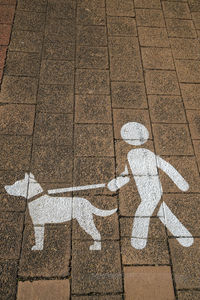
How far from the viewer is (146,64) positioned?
411 centimetres

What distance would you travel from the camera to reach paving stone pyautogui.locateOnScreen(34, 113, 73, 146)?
3.26m

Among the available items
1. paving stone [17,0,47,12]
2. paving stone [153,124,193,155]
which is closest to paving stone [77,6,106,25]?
paving stone [17,0,47,12]

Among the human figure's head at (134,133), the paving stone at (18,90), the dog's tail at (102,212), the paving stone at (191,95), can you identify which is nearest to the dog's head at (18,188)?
the dog's tail at (102,212)

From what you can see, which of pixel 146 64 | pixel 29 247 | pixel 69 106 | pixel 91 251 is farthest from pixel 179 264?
pixel 146 64

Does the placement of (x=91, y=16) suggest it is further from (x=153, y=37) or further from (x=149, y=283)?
(x=149, y=283)

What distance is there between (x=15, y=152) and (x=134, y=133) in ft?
4.54

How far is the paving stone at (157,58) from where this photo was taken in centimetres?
410

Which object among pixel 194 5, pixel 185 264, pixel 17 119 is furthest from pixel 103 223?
pixel 194 5

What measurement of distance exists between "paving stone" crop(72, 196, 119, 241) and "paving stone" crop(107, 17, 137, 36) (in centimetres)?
281

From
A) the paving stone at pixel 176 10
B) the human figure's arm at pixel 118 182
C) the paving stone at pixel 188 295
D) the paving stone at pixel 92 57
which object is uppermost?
the paving stone at pixel 176 10

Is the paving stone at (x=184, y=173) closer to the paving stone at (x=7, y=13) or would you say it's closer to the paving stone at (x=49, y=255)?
the paving stone at (x=49, y=255)

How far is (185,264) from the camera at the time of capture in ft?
8.68

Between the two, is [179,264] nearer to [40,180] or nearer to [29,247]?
[29,247]

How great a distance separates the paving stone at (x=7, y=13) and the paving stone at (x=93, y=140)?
2.38m
